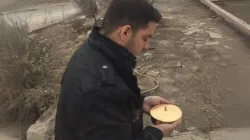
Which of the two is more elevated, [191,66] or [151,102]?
[151,102]

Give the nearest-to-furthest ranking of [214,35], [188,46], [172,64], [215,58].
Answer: [172,64], [215,58], [188,46], [214,35]

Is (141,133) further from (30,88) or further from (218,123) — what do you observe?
(30,88)

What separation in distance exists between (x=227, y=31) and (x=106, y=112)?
6.44 metres

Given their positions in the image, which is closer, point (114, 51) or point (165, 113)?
point (114, 51)

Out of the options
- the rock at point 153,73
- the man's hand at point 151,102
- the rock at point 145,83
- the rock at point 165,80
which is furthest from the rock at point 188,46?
the man's hand at point 151,102

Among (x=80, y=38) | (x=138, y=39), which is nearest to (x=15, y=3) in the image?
(x=80, y=38)

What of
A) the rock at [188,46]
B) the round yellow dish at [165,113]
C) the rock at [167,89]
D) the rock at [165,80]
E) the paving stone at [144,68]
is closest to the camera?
the round yellow dish at [165,113]

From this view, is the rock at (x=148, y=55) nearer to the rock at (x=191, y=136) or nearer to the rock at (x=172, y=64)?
the rock at (x=172, y=64)

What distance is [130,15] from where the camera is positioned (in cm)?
157

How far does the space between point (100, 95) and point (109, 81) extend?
0.07m

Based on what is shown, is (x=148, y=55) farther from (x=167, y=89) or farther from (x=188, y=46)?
(x=167, y=89)

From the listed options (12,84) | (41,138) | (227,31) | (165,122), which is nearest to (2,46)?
(12,84)

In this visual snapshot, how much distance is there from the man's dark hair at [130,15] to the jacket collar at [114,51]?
0.15 ft

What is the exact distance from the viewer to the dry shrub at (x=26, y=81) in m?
4.33
